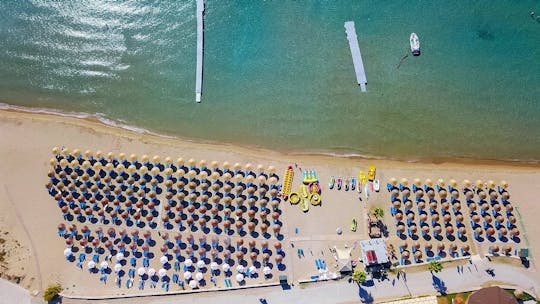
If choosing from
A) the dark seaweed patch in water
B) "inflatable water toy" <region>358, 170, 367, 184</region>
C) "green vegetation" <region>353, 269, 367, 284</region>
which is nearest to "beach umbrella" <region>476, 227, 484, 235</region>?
"inflatable water toy" <region>358, 170, 367, 184</region>

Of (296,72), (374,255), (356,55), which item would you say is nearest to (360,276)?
(374,255)

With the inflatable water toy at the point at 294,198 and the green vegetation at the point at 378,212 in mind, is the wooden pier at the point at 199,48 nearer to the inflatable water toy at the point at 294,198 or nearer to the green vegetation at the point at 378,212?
the inflatable water toy at the point at 294,198

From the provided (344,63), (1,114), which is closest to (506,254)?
(344,63)

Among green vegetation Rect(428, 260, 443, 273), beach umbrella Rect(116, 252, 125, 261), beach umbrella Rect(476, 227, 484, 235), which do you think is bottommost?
green vegetation Rect(428, 260, 443, 273)

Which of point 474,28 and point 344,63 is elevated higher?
A: point 474,28

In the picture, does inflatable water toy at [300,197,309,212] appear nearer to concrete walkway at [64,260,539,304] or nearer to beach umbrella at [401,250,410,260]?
concrete walkway at [64,260,539,304]

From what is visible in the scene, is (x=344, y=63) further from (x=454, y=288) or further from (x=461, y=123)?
(x=454, y=288)

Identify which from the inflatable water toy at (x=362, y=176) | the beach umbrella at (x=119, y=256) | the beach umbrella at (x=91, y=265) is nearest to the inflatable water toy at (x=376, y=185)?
the inflatable water toy at (x=362, y=176)
